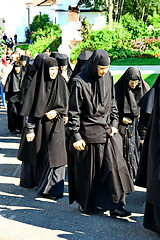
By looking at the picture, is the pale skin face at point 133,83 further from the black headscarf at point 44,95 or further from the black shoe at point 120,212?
the black shoe at point 120,212

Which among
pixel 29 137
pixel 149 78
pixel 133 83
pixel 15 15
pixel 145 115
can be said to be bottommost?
pixel 149 78

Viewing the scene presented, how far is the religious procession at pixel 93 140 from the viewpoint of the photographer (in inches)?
191

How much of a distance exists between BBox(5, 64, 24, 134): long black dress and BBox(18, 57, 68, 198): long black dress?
4.48 meters

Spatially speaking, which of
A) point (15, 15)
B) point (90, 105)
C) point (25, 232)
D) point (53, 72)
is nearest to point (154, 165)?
point (90, 105)

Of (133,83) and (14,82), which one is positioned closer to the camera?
(133,83)

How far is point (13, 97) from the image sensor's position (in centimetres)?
1081

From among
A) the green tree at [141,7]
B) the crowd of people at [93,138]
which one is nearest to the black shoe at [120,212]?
the crowd of people at [93,138]

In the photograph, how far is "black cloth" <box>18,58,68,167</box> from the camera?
591 centimetres

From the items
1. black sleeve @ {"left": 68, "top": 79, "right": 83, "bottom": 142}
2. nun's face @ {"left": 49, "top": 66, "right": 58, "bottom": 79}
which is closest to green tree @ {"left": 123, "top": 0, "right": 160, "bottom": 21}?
nun's face @ {"left": 49, "top": 66, "right": 58, "bottom": 79}

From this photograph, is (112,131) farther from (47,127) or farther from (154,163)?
(47,127)

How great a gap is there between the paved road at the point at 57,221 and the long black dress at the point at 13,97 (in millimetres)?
4095

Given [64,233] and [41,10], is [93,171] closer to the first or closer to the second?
[64,233]

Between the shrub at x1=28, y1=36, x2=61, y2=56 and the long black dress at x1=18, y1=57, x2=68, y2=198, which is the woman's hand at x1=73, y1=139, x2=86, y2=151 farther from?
the shrub at x1=28, y1=36, x2=61, y2=56

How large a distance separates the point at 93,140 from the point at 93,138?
25 mm
